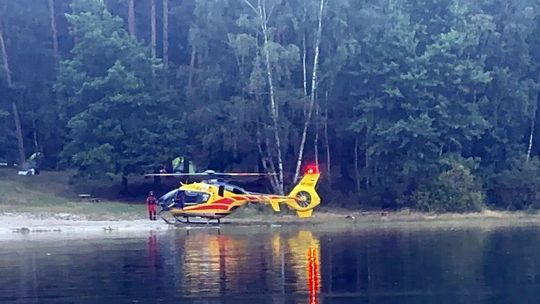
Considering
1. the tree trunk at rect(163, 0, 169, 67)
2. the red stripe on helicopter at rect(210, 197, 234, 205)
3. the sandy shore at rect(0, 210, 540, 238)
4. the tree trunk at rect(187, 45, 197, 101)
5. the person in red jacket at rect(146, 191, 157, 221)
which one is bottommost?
the sandy shore at rect(0, 210, 540, 238)

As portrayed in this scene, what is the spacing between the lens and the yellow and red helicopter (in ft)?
153

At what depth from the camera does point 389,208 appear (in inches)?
2168

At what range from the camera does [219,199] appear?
4659 cm

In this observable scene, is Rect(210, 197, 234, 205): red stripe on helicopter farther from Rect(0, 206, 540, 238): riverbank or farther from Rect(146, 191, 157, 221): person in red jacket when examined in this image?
Rect(146, 191, 157, 221): person in red jacket

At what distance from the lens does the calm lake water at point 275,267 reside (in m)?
23.9

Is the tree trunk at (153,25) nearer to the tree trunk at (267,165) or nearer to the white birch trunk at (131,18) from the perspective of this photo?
the white birch trunk at (131,18)

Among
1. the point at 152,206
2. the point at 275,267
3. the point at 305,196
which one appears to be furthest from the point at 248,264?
the point at 152,206

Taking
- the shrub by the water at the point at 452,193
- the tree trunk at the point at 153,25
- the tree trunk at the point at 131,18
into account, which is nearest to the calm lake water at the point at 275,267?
the shrub by the water at the point at 452,193

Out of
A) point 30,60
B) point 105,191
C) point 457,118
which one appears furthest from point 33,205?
point 457,118

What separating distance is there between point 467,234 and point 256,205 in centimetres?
1335

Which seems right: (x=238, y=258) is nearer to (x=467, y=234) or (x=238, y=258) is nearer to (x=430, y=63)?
(x=467, y=234)

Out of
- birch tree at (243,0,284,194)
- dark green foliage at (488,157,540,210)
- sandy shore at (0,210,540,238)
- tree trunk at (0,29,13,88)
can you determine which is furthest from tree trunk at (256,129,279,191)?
tree trunk at (0,29,13,88)

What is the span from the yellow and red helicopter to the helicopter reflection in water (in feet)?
11.1

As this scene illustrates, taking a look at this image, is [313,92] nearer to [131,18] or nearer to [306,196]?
[306,196]
